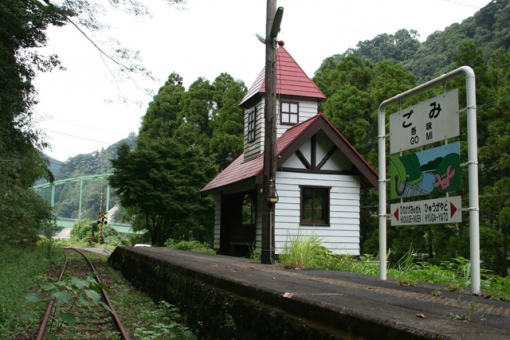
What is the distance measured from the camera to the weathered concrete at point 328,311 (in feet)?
10.2

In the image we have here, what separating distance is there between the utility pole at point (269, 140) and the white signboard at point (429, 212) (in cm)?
537

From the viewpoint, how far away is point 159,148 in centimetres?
2675

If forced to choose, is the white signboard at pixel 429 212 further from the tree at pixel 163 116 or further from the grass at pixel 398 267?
the tree at pixel 163 116

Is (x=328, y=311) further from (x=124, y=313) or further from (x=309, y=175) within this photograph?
(x=309, y=175)

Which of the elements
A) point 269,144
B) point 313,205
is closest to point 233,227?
point 313,205

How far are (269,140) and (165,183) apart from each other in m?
14.8

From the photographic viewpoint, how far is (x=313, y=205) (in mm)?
16062

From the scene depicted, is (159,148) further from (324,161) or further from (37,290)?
(37,290)

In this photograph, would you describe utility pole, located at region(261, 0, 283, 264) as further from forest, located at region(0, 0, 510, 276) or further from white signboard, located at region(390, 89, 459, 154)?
white signboard, located at region(390, 89, 459, 154)

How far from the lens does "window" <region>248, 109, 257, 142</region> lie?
18375mm


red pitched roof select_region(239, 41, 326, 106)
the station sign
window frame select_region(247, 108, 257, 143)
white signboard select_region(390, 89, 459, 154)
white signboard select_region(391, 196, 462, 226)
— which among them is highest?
red pitched roof select_region(239, 41, 326, 106)

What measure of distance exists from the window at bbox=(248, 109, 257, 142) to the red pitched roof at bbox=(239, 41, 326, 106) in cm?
55

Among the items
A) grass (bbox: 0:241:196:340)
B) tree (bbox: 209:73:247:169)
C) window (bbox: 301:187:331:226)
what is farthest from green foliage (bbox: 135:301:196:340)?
tree (bbox: 209:73:247:169)

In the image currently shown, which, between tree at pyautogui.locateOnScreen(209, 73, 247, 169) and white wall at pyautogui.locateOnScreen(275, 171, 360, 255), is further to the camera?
tree at pyautogui.locateOnScreen(209, 73, 247, 169)
